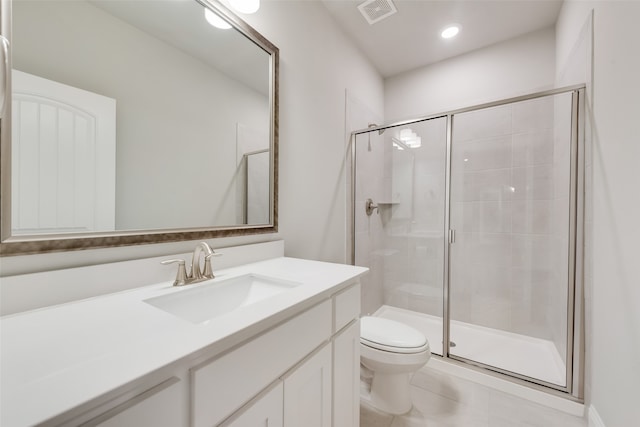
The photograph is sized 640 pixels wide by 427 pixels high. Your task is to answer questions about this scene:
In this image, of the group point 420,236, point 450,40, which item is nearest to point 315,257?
point 420,236

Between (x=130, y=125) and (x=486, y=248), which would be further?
(x=486, y=248)

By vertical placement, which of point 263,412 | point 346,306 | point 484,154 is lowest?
point 263,412

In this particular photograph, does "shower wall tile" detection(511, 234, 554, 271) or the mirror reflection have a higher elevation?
the mirror reflection

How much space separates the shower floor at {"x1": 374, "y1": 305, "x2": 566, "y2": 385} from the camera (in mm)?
1712

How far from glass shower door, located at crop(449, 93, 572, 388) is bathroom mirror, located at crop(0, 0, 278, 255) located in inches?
64.5

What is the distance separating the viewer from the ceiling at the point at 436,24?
6.00 ft

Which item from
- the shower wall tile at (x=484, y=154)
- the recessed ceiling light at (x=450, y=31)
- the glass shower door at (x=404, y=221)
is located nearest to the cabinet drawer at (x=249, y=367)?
the glass shower door at (x=404, y=221)

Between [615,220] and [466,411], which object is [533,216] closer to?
[615,220]

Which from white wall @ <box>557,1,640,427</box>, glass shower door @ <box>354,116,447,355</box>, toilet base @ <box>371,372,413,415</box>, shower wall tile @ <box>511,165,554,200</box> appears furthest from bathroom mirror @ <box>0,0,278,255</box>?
shower wall tile @ <box>511,165,554,200</box>

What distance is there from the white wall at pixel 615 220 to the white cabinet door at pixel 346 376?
993mm

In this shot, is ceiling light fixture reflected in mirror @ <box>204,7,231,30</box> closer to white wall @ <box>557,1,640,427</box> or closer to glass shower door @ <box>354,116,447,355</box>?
glass shower door @ <box>354,116,447,355</box>

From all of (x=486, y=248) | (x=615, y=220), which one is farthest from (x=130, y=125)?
(x=486, y=248)

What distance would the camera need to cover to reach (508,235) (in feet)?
7.07

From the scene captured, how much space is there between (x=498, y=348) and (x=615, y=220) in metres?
1.31
